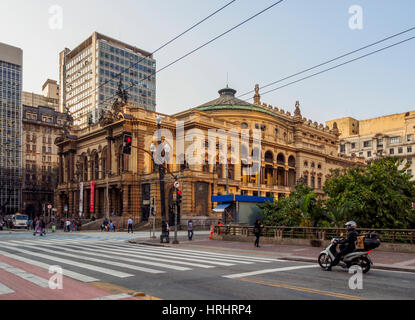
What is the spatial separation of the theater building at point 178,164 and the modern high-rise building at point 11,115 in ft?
81.4

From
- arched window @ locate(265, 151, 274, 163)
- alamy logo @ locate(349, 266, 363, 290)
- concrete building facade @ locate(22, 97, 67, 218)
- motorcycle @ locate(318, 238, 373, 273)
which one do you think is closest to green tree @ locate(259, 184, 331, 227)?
motorcycle @ locate(318, 238, 373, 273)

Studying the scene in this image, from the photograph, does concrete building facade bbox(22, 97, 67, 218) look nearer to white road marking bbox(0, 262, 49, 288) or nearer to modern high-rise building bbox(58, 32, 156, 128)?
modern high-rise building bbox(58, 32, 156, 128)

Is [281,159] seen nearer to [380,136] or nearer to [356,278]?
[380,136]

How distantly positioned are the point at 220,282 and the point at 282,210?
1635 cm

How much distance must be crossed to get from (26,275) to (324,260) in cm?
957

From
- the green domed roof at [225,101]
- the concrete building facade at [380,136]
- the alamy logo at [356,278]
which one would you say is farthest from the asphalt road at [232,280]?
the concrete building facade at [380,136]

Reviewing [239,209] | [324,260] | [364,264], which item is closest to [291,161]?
[239,209]

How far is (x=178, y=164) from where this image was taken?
182ft

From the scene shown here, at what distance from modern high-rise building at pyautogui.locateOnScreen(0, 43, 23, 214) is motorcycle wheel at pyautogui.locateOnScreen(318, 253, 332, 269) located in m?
89.1

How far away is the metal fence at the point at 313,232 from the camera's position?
1914 cm

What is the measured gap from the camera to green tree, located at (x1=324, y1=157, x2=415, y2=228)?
862 inches

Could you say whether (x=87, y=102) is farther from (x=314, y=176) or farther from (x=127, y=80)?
(x=314, y=176)
